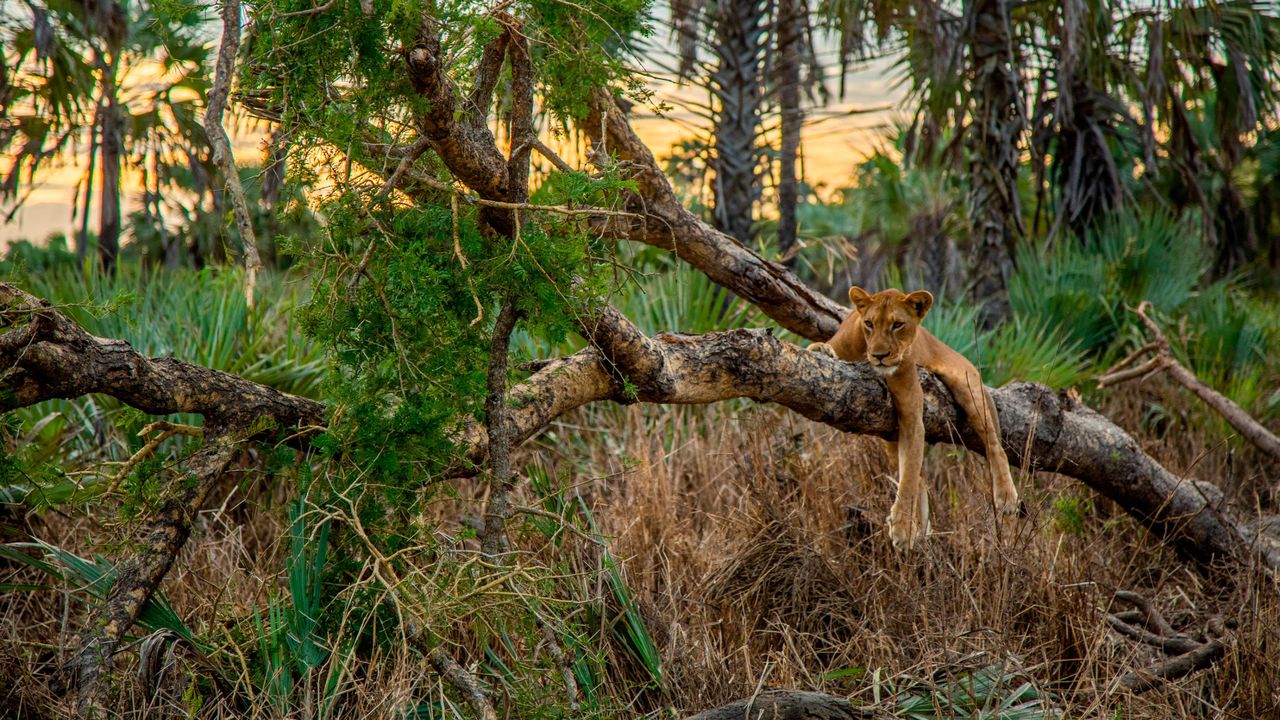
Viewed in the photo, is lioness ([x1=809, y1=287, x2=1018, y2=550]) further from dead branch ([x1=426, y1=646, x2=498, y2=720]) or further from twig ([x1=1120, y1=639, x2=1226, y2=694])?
dead branch ([x1=426, y1=646, x2=498, y2=720])

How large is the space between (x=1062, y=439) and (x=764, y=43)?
14.6 feet

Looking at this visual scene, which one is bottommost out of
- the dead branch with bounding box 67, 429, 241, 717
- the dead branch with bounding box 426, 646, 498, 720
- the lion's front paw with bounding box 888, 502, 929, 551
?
the lion's front paw with bounding box 888, 502, 929, 551

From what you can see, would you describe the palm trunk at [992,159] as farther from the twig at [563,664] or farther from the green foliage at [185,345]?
the twig at [563,664]

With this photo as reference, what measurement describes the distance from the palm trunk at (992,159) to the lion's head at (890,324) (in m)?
5.66

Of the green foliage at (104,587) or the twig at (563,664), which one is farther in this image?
the green foliage at (104,587)

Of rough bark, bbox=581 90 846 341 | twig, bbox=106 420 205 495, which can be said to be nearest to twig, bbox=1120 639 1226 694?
rough bark, bbox=581 90 846 341

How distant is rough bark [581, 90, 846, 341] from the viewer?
4305 millimetres

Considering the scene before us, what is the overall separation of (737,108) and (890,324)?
4.60 metres

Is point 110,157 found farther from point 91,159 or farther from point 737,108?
point 737,108

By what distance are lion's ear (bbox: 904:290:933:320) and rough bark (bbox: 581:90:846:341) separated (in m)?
0.79

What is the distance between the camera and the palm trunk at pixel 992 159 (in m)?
9.23

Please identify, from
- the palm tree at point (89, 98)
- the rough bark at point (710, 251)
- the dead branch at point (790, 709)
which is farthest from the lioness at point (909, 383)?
the palm tree at point (89, 98)

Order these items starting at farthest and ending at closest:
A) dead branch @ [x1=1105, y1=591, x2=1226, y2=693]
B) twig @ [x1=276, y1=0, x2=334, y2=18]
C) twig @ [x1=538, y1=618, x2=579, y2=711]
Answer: dead branch @ [x1=1105, y1=591, x2=1226, y2=693]
twig @ [x1=538, y1=618, x2=579, y2=711]
twig @ [x1=276, y1=0, x2=334, y2=18]

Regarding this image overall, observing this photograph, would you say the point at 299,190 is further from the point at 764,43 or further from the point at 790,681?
the point at 764,43
